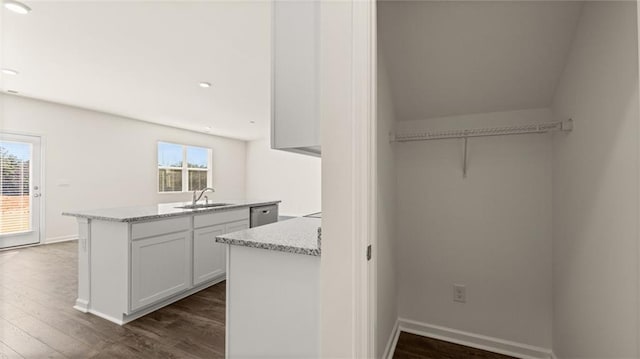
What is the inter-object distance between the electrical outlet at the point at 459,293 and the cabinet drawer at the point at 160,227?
2342 mm

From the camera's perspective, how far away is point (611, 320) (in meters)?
1.21

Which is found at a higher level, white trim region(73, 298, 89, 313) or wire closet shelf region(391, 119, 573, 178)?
wire closet shelf region(391, 119, 573, 178)

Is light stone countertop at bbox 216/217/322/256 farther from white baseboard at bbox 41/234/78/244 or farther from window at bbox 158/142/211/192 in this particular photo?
window at bbox 158/142/211/192

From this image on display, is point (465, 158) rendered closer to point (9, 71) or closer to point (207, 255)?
point (207, 255)

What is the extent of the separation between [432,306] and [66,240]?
21.0ft

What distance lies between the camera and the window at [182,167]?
712 cm

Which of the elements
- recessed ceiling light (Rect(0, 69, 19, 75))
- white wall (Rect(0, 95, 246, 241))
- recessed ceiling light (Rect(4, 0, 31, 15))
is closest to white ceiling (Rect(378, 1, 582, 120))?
recessed ceiling light (Rect(4, 0, 31, 15))

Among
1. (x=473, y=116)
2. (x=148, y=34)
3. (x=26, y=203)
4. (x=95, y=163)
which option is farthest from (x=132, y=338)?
(x=95, y=163)

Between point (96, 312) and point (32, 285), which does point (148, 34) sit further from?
point (32, 285)

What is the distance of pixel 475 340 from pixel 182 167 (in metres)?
7.54

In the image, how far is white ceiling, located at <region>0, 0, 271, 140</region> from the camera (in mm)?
2430

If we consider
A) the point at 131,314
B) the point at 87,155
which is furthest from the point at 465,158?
the point at 87,155

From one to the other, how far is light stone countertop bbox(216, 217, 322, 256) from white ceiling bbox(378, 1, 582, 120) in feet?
3.75

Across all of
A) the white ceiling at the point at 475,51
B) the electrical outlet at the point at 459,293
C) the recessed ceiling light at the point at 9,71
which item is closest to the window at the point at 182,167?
the recessed ceiling light at the point at 9,71
